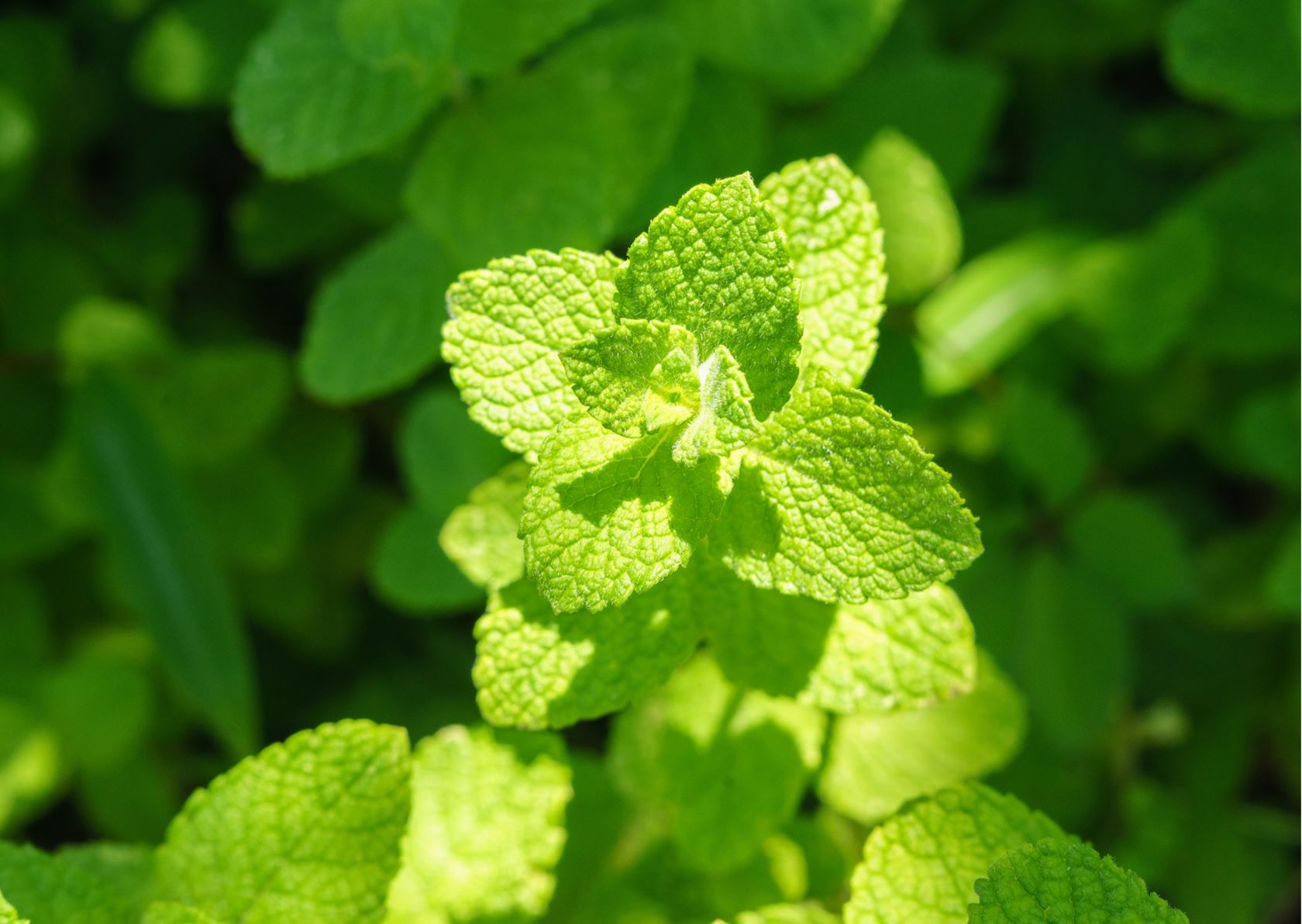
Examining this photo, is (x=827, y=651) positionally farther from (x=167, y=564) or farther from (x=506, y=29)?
(x=167, y=564)

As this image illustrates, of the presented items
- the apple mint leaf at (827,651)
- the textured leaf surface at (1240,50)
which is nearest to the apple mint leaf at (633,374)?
the apple mint leaf at (827,651)

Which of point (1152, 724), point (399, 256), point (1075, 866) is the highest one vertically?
point (399, 256)

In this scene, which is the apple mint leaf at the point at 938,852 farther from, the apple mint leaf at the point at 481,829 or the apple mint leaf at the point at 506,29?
the apple mint leaf at the point at 506,29

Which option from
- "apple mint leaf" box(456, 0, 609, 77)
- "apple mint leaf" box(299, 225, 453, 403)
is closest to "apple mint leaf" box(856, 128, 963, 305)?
"apple mint leaf" box(456, 0, 609, 77)

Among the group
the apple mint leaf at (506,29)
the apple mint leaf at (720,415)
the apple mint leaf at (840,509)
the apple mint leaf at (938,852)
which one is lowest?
the apple mint leaf at (938,852)

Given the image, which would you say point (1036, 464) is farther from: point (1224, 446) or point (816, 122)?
point (816, 122)

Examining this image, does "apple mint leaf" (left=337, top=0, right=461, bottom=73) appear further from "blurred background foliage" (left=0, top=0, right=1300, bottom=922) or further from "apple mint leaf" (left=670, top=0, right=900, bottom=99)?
"apple mint leaf" (left=670, top=0, right=900, bottom=99)

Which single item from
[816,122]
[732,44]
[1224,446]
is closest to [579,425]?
[732,44]
